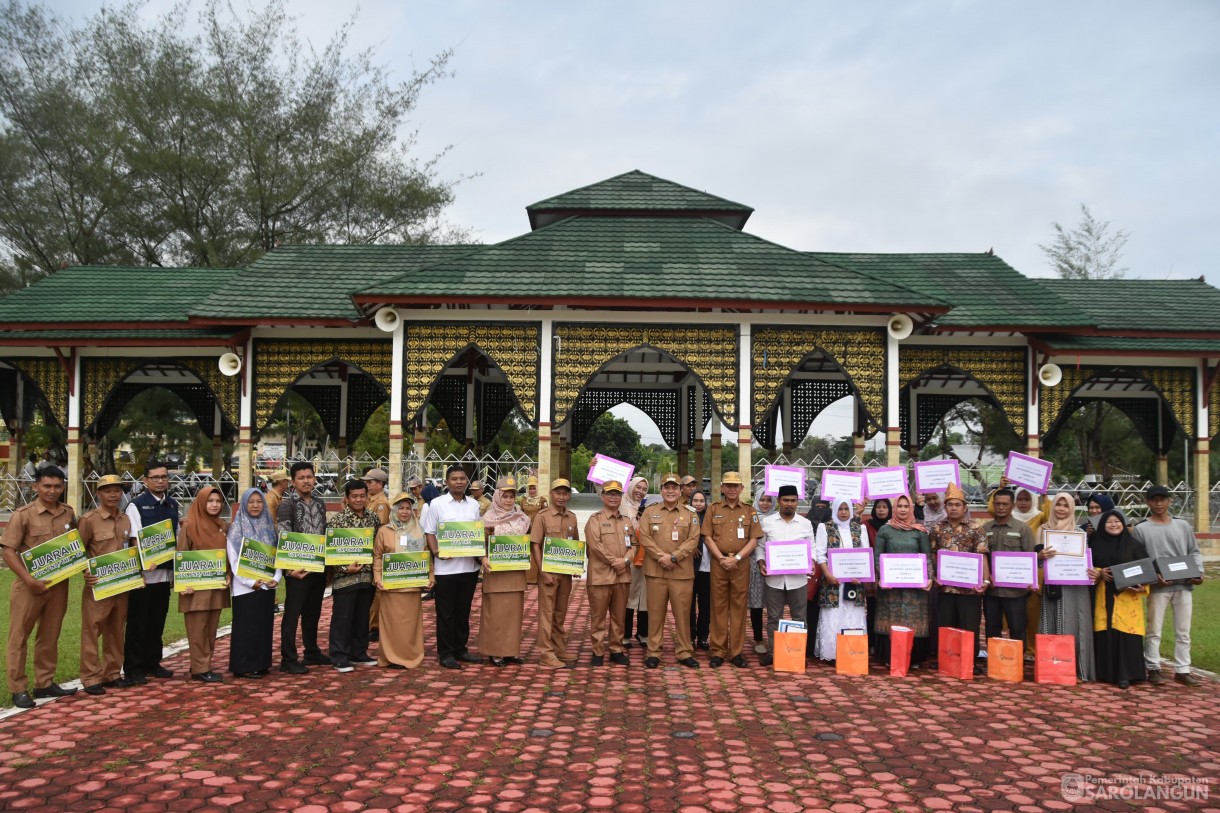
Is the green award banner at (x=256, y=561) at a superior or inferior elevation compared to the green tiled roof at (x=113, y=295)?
inferior

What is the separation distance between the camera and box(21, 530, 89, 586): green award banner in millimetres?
5754

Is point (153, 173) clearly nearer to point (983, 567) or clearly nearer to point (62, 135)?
point (62, 135)

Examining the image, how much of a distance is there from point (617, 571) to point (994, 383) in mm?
9568

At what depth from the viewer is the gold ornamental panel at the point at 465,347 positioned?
1300 centimetres

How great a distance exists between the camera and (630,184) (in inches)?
603

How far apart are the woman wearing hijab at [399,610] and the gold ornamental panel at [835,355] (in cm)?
711

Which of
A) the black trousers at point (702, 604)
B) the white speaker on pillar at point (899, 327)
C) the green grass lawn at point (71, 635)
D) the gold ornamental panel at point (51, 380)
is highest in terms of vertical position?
the white speaker on pillar at point (899, 327)

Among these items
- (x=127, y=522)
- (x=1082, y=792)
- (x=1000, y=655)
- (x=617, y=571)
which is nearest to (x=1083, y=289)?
(x=1000, y=655)

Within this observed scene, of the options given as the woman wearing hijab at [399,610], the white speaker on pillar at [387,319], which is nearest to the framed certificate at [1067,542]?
the woman wearing hijab at [399,610]

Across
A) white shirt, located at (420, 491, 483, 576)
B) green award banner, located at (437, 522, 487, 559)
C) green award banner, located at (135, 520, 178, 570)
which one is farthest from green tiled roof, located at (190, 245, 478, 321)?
green award banner, located at (135, 520, 178, 570)

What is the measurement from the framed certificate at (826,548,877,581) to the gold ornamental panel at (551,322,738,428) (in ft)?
19.5

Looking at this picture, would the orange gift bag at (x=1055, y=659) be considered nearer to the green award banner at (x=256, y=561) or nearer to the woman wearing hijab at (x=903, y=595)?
the woman wearing hijab at (x=903, y=595)

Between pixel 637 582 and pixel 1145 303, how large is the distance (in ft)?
40.3

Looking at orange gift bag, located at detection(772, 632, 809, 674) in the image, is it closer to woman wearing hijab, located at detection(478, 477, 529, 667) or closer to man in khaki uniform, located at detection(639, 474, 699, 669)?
man in khaki uniform, located at detection(639, 474, 699, 669)
